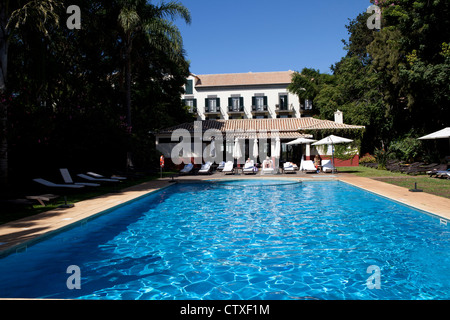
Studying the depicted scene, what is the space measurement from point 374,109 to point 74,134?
22.0 m

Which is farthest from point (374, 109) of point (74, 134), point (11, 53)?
point (11, 53)

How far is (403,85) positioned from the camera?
18469 mm

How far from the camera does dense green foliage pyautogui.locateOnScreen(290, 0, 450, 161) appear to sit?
15.9m

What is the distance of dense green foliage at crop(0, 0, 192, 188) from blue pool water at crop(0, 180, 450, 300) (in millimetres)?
5704

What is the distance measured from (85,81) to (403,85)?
19800 mm

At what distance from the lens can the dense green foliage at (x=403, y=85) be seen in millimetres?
15852

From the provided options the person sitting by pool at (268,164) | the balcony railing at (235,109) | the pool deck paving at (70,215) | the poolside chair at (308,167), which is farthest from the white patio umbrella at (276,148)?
the balcony railing at (235,109)

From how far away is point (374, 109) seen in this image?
24.3 meters

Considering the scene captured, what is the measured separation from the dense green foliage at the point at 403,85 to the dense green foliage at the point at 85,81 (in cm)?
1247

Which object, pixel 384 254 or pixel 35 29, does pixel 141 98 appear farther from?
pixel 384 254

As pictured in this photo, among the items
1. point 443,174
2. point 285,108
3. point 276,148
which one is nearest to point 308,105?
point 285,108

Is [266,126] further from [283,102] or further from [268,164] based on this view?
[283,102]

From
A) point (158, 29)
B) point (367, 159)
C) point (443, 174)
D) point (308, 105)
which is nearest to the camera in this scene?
point (443, 174)

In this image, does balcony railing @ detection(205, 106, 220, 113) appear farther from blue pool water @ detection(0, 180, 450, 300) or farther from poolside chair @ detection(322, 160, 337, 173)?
blue pool water @ detection(0, 180, 450, 300)
